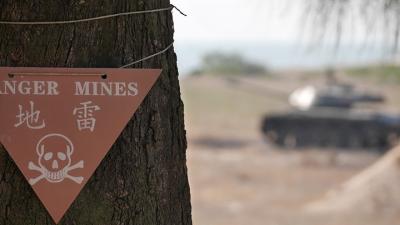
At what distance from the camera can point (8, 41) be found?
6.95ft

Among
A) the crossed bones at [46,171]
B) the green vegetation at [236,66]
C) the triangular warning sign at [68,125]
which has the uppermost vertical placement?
the green vegetation at [236,66]

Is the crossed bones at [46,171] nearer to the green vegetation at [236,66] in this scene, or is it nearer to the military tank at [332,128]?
the military tank at [332,128]

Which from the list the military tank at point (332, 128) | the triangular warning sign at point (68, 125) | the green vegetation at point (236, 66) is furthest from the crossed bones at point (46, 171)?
the green vegetation at point (236, 66)

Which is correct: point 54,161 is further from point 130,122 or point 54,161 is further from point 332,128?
point 332,128

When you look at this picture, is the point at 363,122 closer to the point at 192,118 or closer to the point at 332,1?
the point at 192,118

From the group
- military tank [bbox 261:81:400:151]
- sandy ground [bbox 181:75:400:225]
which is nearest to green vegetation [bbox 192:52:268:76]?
sandy ground [bbox 181:75:400:225]

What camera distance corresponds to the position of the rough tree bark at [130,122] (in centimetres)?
210

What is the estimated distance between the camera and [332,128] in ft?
71.5

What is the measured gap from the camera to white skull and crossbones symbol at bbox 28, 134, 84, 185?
209cm

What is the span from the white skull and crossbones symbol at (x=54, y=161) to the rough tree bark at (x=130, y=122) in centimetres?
6

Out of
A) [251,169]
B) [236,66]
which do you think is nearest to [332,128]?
[251,169]

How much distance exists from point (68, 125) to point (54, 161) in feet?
0.32

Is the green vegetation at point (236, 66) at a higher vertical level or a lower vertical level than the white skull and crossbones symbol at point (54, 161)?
higher

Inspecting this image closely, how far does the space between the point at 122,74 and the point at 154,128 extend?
17 centimetres
